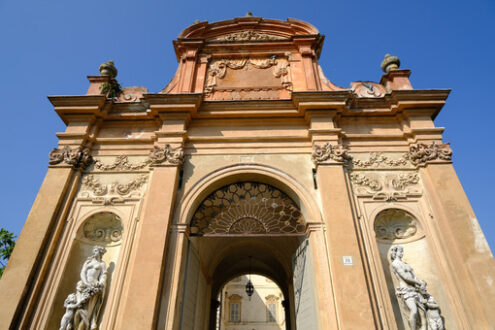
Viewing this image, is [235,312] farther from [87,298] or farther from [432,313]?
[432,313]

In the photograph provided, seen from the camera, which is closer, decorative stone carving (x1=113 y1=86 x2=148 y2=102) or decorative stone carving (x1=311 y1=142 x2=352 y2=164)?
decorative stone carving (x1=311 y1=142 x2=352 y2=164)

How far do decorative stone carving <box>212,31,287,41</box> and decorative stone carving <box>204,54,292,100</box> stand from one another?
2.44ft

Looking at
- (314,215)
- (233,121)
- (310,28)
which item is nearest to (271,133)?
(233,121)

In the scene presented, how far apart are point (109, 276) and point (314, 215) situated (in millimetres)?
4341

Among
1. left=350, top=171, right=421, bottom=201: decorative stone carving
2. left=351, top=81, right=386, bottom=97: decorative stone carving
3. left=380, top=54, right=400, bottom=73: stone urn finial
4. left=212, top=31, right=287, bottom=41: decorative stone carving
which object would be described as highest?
left=212, top=31, right=287, bottom=41: decorative stone carving

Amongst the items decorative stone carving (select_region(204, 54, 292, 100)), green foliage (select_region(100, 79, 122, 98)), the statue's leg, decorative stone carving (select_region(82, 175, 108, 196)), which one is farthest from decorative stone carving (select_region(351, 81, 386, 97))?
decorative stone carving (select_region(82, 175, 108, 196))

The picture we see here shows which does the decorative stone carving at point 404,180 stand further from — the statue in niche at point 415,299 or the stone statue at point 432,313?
the stone statue at point 432,313

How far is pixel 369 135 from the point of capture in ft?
25.1

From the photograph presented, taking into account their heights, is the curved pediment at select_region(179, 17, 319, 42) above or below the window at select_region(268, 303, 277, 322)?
above

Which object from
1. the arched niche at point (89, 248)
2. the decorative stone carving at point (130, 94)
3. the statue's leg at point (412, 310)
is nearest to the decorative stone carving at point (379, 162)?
the statue's leg at point (412, 310)

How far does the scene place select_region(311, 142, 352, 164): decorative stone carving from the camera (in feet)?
23.2

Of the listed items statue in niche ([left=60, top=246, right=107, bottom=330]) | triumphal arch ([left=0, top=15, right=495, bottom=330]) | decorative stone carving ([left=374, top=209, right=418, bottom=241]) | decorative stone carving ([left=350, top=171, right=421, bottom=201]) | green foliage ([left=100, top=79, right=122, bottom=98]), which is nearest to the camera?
statue in niche ([left=60, top=246, right=107, bottom=330])

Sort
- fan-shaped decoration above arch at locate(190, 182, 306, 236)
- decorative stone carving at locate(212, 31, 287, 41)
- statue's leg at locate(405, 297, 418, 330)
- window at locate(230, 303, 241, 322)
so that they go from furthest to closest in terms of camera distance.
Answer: window at locate(230, 303, 241, 322)
decorative stone carving at locate(212, 31, 287, 41)
fan-shaped decoration above arch at locate(190, 182, 306, 236)
statue's leg at locate(405, 297, 418, 330)

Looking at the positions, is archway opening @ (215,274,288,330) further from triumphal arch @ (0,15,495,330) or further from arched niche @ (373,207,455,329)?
arched niche @ (373,207,455,329)
